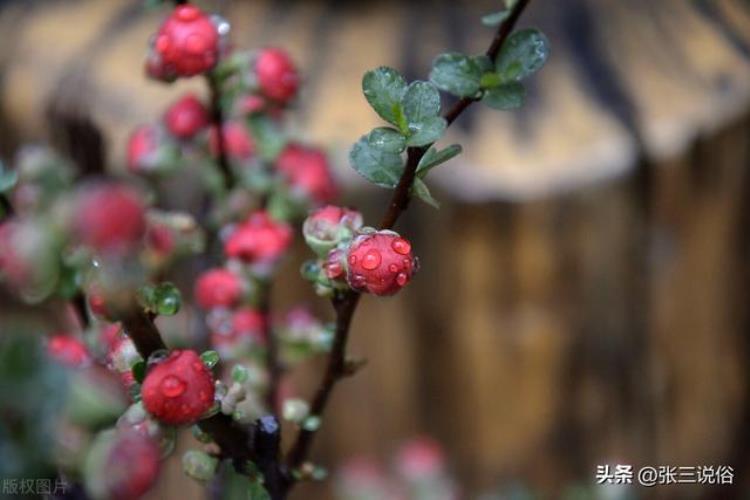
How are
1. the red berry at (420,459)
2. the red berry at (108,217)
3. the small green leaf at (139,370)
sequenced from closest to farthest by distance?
the red berry at (108,217) → the small green leaf at (139,370) → the red berry at (420,459)

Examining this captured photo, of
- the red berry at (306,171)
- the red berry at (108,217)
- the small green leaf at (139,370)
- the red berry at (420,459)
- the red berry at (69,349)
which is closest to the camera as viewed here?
the red berry at (108,217)

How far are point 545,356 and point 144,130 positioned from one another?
485 mm

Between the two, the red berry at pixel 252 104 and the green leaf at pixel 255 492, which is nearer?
the green leaf at pixel 255 492

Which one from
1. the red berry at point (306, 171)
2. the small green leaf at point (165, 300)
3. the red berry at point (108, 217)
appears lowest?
the red berry at point (306, 171)

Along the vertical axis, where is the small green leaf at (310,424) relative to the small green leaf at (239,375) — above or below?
below

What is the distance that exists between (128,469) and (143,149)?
304 millimetres

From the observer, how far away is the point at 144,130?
0.52 m

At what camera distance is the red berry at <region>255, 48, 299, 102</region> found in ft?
1.51

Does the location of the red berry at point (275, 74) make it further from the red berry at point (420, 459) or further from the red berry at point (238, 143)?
the red berry at point (420, 459)

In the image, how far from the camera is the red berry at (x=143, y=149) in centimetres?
49

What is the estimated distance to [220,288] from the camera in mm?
470

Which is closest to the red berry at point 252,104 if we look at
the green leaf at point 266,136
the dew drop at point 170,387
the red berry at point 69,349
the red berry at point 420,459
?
the green leaf at point 266,136

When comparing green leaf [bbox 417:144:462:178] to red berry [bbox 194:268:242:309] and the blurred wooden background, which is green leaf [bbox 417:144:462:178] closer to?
red berry [bbox 194:268:242:309]

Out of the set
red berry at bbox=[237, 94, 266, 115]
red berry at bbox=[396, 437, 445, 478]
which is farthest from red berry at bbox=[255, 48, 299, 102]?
red berry at bbox=[396, 437, 445, 478]
